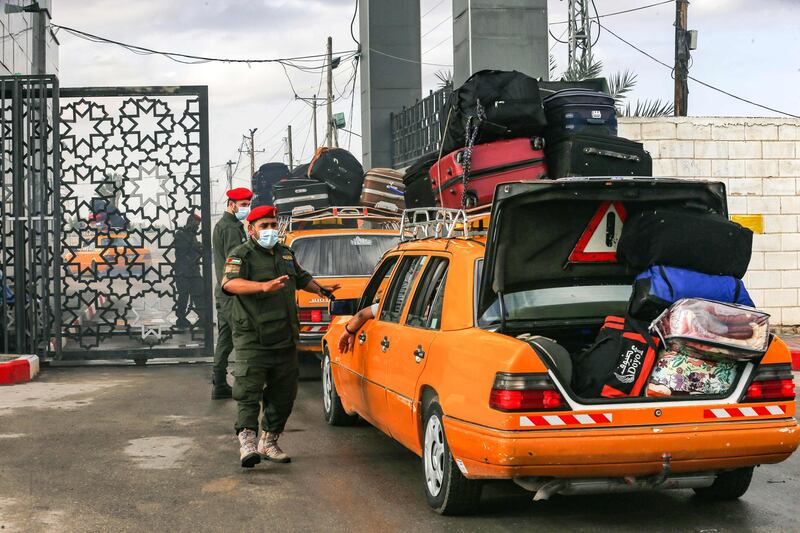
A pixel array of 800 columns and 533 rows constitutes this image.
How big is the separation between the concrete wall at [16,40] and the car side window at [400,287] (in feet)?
37.8

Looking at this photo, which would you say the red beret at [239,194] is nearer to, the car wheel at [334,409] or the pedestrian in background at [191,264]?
the car wheel at [334,409]

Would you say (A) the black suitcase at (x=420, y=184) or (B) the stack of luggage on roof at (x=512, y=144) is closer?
(B) the stack of luggage on roof at (x=512, y=144)

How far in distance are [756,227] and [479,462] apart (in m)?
12.4

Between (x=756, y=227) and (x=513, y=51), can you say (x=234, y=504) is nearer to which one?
(x=756, y=227)

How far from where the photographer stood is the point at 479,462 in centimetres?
578

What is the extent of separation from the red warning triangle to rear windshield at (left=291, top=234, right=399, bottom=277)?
6.42 meters

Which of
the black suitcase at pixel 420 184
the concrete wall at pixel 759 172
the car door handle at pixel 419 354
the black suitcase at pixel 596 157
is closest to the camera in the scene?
the car door handle at pixel 419 354

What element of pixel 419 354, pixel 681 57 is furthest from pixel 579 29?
pixel 419 354

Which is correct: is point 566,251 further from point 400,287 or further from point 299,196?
point 299,196

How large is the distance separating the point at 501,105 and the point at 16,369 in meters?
6.56

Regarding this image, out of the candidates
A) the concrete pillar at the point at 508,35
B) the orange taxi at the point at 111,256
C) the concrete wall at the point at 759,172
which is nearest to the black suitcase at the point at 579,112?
the concrete wall at the point at 759,172

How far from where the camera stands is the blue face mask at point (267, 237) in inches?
312

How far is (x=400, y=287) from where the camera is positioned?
781cm

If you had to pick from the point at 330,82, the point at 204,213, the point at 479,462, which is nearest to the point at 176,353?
the point at 204,213
